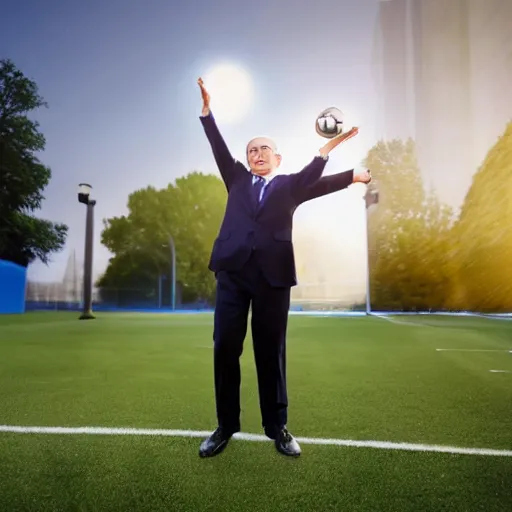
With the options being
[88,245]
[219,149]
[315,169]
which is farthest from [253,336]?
[88,245]

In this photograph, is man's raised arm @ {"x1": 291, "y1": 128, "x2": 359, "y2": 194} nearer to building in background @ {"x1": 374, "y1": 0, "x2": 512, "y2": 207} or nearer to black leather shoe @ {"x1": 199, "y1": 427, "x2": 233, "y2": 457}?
black leather shoe @ {"x1": 199, "y1": 427, "x2": 233, "y2": 457}

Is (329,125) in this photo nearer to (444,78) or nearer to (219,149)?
(219,149)

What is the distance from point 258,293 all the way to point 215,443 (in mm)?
839

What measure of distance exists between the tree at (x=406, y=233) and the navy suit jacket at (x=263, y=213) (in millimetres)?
18993

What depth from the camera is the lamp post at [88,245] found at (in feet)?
56.0

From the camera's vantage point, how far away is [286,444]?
2.59 metres

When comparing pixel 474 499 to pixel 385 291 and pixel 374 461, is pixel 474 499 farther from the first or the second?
pixel 385 291


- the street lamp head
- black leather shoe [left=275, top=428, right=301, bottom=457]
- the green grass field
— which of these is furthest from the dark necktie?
the street lamp head

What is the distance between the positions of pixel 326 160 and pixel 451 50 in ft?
79.5

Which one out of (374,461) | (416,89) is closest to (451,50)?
(416,89)

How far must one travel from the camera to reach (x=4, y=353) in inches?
280

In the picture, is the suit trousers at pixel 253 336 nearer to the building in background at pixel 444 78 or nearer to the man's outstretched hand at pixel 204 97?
the man's outstretched hand at pixel 204 97

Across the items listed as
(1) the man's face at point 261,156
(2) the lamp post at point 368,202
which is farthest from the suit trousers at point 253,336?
(2) the lamp post at point 368,202

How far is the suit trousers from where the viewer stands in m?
2.67
